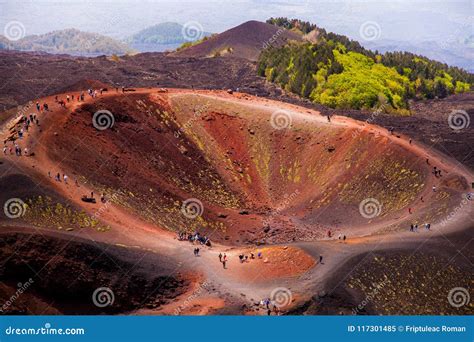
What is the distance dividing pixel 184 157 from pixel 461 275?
3537cm

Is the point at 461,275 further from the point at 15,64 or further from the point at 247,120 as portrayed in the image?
the point at 15,64

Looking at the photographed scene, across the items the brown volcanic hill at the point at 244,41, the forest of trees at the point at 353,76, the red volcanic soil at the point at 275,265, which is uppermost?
the brown volcanic hill at the point at 244,41

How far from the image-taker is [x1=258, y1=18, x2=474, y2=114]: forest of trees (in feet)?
369

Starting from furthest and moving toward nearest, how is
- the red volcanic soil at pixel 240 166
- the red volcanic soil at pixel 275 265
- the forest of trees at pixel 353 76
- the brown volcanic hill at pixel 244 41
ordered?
the brown volcanic hill at pixel 244 41
the forest of trees at pixel 353 76
the red volcanic soil at pixel 240 166
the red volcanic soil at pixel 275 265

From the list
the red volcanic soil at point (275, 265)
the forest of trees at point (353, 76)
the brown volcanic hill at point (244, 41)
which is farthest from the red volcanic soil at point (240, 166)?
the brown volcanic hill at point (244, 41)

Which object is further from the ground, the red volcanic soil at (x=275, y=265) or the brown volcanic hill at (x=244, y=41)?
the brown volcanic hill at (x=244, y=41)

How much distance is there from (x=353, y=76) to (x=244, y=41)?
2780 inches

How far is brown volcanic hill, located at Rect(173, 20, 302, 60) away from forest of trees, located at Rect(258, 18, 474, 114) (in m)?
24.1

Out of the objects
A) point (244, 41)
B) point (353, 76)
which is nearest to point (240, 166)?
point (353, 76)

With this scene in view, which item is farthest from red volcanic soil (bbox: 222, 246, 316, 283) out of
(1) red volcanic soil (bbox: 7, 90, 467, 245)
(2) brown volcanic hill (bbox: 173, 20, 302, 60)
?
(2) brown volcanic hill (bbox: 173, 20, 302, 60)

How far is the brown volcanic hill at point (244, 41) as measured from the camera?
173000 mm

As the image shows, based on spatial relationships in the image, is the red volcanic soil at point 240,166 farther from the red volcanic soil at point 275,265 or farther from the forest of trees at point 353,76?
the forest of trees at point 353,76

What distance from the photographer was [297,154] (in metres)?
75.4

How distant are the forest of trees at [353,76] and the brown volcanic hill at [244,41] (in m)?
24.1
